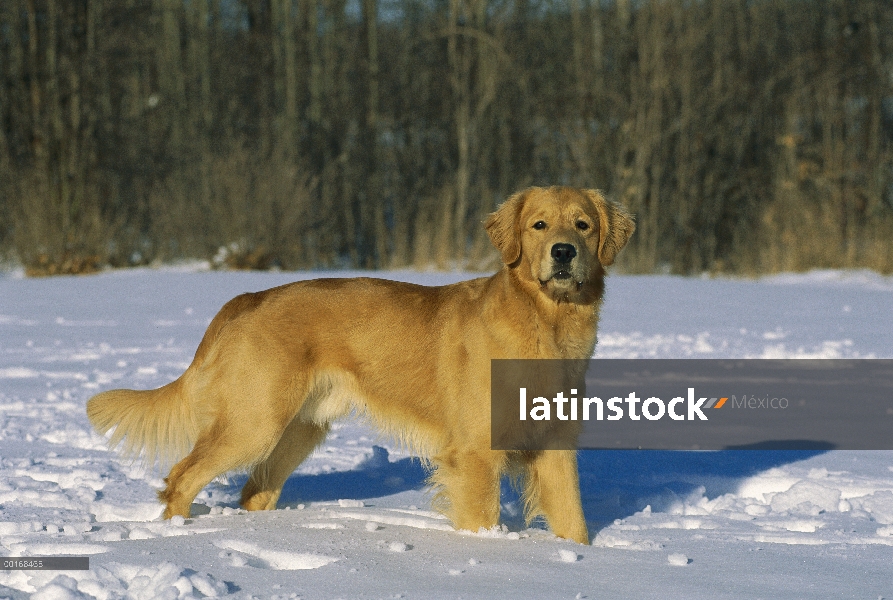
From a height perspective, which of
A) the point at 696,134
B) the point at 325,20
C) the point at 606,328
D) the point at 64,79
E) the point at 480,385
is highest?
the point at 325,20

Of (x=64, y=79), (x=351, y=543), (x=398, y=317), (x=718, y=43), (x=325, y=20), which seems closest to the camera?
(x=351, y=543)

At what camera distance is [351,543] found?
3383 millimetres

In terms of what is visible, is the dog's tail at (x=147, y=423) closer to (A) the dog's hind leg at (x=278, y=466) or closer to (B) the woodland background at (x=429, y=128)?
(A) the dog's hind leg at (x=278, y=466)

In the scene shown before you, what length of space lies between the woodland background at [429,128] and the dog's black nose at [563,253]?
11000 millimetres

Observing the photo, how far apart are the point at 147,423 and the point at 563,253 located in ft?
6.35

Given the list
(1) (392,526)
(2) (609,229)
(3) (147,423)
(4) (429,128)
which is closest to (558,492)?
(1) (392,526)

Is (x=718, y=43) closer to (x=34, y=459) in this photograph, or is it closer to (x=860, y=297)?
(x=860, y=297)

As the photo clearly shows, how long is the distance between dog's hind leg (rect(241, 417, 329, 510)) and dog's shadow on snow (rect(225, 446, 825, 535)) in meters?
0.12

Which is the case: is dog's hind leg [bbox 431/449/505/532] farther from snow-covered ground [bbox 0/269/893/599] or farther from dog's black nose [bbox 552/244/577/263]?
dog's black nose [bbox 552/244/577/263]

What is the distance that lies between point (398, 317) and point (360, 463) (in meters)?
1.35

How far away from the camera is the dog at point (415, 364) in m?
3.88

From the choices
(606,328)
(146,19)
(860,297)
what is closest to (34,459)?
(606,328)

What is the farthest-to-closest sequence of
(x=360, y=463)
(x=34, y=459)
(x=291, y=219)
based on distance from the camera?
(x=291, y=219) → (x=360, y=463) → (x=34, y=459)

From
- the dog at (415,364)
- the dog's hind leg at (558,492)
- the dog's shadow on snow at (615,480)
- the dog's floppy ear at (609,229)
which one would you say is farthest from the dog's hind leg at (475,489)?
the dog's floppy ear at (609,229)
